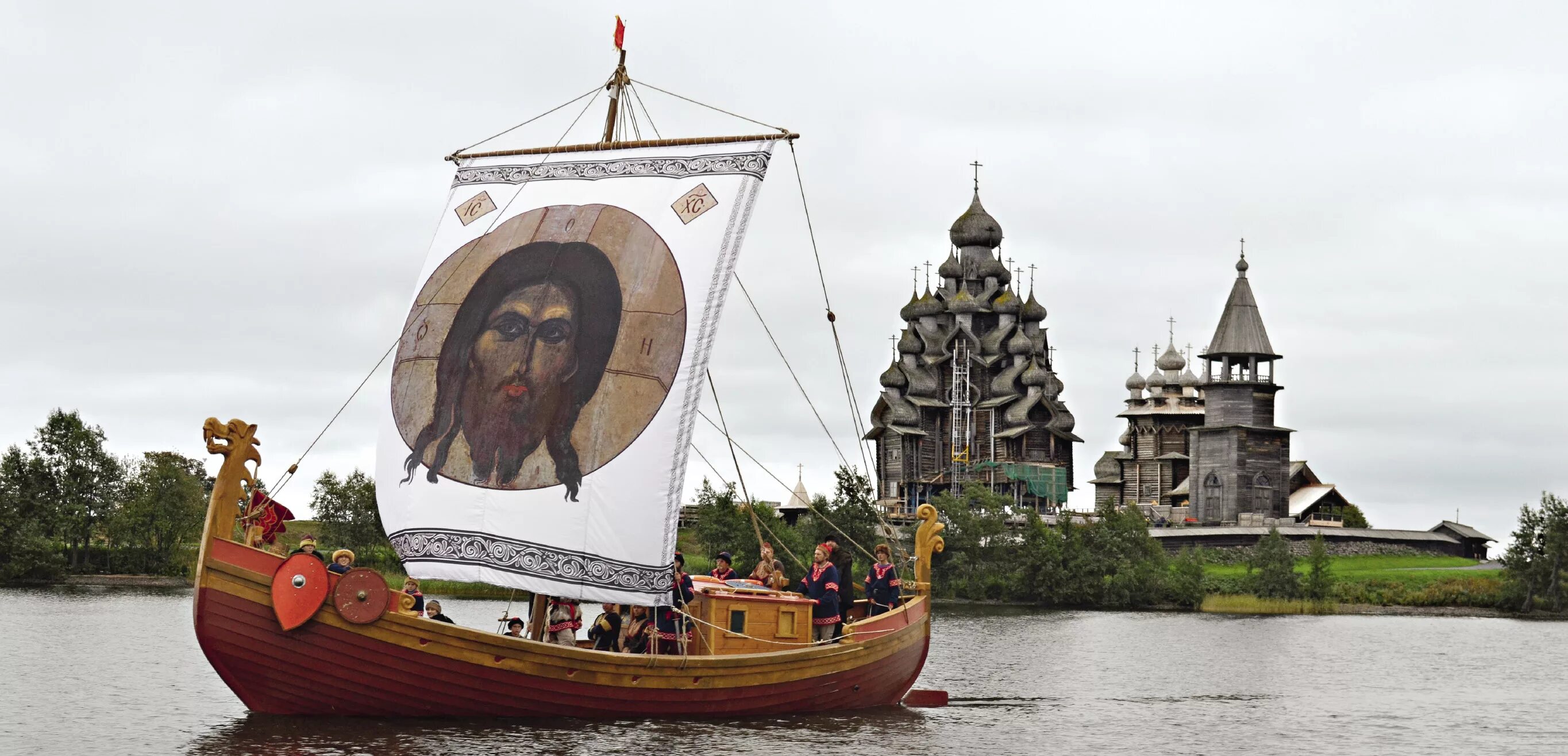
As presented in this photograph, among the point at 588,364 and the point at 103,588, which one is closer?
the point at 588,364

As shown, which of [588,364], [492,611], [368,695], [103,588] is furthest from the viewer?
[103,588]

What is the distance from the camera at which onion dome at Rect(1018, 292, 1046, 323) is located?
10656cm

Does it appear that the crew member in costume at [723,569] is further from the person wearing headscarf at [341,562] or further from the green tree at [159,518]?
the green tree at [159,518]

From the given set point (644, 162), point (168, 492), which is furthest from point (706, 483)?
point (644, 162)

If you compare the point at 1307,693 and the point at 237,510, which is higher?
the point at 237,510

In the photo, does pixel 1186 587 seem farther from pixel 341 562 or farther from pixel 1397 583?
pixel 341 562

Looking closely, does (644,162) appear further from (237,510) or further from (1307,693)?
(1307,693)

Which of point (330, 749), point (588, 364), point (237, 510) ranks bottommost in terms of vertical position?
point (330, 749)

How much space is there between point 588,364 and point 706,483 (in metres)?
61.2

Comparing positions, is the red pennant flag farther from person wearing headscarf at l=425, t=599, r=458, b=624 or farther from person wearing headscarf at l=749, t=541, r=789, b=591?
person wearing headscarf at l=749, t=541, r=789, b=591

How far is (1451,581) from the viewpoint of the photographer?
6725 centimetres

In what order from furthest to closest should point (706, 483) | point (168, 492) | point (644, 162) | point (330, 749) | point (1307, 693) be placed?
point (706, 483) < point (168, 492) < point (1307, 693) < point (644, 162) < point (330, 749)

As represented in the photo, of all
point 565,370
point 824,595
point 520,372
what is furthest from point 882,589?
A: point 520,372

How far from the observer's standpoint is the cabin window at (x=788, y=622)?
23500 millimetres
